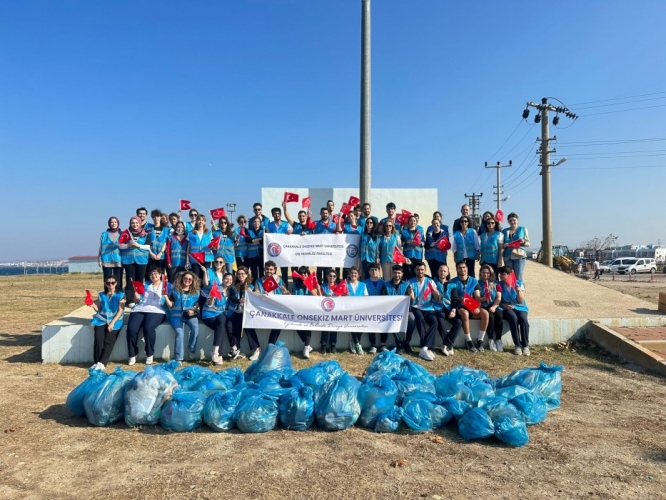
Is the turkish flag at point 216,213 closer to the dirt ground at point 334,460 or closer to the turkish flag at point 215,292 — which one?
the turkish flag at point 215,292

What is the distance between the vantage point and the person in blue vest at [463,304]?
7.28 meters

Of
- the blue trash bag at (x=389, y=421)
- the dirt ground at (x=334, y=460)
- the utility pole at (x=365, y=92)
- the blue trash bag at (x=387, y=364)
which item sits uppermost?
the utility pole at (x=365, y=92)

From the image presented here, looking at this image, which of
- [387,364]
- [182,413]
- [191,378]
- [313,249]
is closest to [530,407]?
[387,364]

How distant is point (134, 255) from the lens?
26.1 feet

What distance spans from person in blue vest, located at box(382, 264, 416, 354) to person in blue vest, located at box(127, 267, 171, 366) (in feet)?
11.8

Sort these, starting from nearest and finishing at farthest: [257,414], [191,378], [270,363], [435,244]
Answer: [257,414] → [191,378] → [270,363] → [435,244]

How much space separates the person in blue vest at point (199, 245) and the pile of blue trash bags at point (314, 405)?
3.50 metres

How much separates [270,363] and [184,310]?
211 cm

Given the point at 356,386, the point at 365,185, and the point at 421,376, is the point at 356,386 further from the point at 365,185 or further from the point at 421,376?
the point at 365,185

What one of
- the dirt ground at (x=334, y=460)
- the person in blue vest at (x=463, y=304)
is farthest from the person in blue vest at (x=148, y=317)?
the person in blue vest at (x=463, y=304)

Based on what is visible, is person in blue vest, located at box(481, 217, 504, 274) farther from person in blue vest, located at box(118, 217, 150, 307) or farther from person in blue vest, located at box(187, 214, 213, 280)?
person in blue vest, located at box(118, 217, 150, 307)

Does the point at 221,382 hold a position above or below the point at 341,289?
below

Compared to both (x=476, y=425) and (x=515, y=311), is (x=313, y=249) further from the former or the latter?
(x=476, y=425)

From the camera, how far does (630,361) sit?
6648mm
